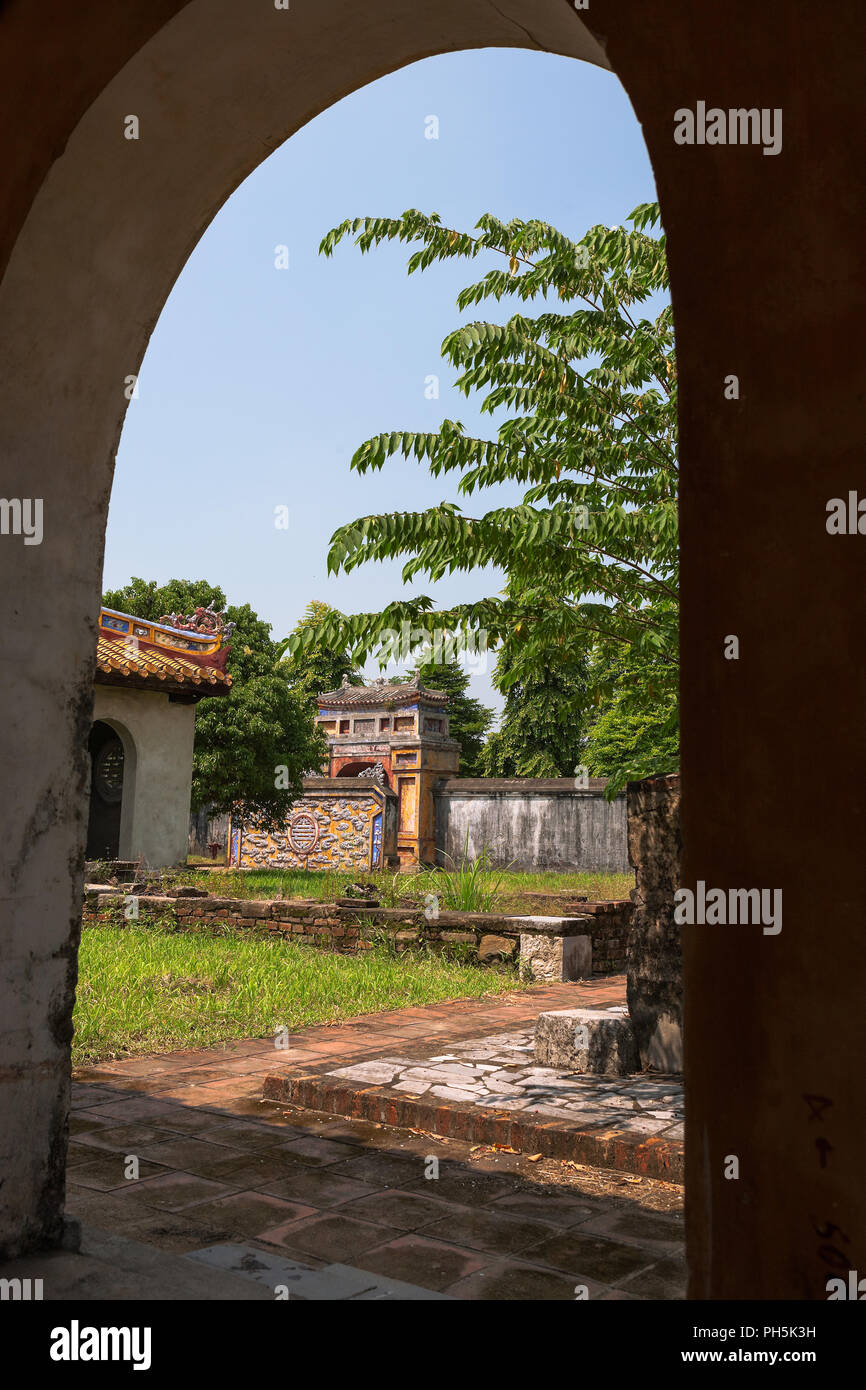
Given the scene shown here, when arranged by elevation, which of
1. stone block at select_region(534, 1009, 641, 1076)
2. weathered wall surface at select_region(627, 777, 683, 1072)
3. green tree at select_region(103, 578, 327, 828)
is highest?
green tree at select_region(103, 578, 327, 828)

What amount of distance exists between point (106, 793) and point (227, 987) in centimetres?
946

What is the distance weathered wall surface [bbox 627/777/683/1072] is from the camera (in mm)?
5840

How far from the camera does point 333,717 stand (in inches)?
1138

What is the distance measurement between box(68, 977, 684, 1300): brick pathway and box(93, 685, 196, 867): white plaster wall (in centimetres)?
1019

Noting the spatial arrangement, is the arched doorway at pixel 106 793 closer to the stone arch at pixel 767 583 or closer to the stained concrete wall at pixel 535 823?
the stained concrete wall at pixel 535 823

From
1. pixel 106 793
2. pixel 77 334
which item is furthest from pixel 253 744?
pixel 77 334

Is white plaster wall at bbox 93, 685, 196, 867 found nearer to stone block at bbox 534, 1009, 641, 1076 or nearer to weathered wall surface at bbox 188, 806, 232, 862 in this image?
stone block at bbox 534, 1009, 641, 1076

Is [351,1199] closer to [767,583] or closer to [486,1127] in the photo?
[486,1127]

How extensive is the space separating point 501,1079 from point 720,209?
458 cm

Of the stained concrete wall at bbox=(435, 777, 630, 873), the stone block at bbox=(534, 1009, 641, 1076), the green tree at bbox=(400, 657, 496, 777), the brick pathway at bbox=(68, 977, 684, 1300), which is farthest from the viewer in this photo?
the green tree at bbox=(400, 657, 496, 777)

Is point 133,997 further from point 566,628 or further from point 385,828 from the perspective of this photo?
point 385,828

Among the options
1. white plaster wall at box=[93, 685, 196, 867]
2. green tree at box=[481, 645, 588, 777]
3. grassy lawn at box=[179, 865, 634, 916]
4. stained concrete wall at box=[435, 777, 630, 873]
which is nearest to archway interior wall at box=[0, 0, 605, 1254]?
grassy lawn at box=[179, 865, 634, 916]

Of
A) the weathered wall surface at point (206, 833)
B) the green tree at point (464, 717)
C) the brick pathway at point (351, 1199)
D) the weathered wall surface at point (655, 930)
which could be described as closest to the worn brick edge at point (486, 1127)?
the brick pathway at point (351, 1199)
